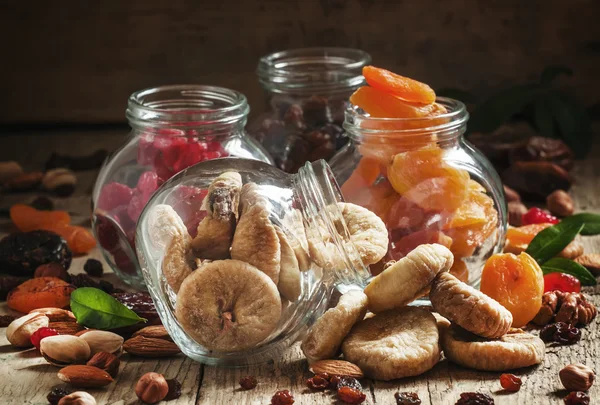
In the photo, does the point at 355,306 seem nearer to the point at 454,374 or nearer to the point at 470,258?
the point at 454,374

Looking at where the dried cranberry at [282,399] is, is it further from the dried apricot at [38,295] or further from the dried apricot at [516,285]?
the dried apricot at [38,295]

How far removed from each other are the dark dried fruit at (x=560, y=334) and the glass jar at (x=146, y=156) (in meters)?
0.61

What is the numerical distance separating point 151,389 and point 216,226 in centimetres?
23

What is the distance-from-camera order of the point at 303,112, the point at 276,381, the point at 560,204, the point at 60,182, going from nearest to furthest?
the point at 276,381, the point at 303,112, the point at 560,204, the point at 60,182

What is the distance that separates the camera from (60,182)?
7.16 ft

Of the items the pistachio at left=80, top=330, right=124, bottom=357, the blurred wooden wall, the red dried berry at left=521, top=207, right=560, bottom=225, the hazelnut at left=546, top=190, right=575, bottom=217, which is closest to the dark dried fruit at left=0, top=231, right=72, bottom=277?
the pistachio at left=80, top=330, right=124, bottom=357

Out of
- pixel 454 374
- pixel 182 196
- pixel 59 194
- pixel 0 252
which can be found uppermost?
pixel 182 196

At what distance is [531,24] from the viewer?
2709 millimetres

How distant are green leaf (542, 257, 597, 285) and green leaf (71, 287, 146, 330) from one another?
71 centimetres

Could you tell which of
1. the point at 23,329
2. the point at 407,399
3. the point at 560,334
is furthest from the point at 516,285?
the point at 23,329

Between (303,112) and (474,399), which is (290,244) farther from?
(303,112)

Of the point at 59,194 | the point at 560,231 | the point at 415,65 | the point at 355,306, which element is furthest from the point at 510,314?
the point at 415,65

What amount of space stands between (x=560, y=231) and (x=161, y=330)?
75 cm

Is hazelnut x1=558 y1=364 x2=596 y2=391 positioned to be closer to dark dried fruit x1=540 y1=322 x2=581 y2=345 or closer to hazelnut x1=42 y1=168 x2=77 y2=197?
dark dried fruit x1=540 y1=322 x2=581 y2=345
